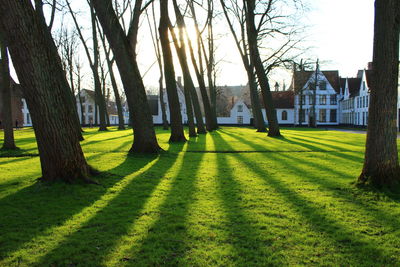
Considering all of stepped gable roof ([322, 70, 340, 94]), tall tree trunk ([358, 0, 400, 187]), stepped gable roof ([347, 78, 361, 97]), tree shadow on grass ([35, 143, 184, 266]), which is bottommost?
tree shadow on grass ([35, 143, 184, 266])

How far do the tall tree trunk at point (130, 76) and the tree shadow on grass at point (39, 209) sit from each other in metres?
3.39

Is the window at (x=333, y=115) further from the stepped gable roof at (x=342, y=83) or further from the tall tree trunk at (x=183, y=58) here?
the tall tree trunk at (x=183, y=58)

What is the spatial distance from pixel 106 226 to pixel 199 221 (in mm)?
1190

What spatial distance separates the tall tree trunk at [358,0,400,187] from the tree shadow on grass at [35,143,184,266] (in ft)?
13.1

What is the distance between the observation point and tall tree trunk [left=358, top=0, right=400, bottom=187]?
501cm

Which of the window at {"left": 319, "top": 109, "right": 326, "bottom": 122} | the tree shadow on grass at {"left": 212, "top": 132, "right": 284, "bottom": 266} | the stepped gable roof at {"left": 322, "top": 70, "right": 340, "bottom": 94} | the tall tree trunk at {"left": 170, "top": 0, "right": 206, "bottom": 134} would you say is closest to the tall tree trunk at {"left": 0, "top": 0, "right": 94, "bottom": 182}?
the tree shadow on grass at {"left": 212, "top": 132, "right": 284, "bottom": 266}

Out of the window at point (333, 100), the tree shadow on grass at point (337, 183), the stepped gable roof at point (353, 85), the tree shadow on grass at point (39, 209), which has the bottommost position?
the tree shadow on grass at point (337, 183)

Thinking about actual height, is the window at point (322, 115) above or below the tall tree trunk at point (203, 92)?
below

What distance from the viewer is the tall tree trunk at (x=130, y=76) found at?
28.7ft

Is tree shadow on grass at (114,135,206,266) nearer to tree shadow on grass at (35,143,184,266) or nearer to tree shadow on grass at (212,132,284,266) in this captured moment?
tree shadow on grass at (35,143,184,266)

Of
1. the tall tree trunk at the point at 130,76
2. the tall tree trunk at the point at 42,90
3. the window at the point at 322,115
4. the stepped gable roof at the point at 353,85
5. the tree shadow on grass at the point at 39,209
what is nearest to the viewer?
the tree shadow on grass at the point at 39,209

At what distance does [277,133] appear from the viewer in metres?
18.5

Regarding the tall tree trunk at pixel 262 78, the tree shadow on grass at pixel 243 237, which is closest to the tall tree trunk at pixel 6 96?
the tree shadow on grass at pixel 243 237

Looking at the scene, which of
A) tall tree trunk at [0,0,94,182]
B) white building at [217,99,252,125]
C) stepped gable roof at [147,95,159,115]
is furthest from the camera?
stepped gable roof at [147,95,159,115]
